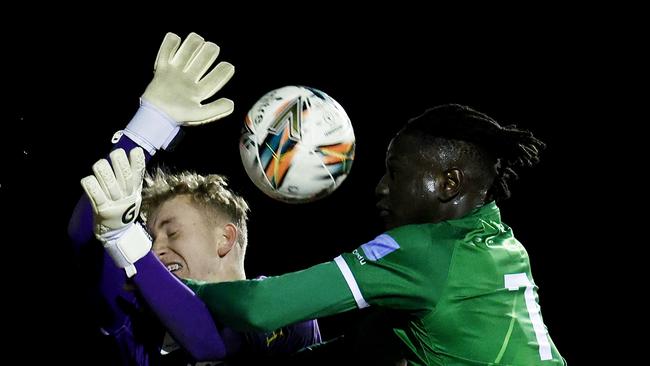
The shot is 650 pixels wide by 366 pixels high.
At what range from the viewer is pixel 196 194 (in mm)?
3541

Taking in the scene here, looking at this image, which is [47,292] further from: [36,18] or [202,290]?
[202,290]

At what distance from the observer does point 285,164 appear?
106 inches

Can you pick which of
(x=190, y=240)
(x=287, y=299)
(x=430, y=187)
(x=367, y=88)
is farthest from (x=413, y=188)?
(x=367, y=88)

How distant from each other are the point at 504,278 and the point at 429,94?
2.62 metres

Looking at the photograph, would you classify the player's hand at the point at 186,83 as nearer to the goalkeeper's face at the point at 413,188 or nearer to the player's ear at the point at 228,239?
the goalkeeper's face at the point at 413,188

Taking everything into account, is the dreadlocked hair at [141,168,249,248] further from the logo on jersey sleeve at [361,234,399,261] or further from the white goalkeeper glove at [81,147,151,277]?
the logo on jersey sleeve at [361,234,399,261]

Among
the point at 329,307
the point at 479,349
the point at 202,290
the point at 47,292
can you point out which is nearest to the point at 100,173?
the point at 202,290

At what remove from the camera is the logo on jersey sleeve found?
2449 mm

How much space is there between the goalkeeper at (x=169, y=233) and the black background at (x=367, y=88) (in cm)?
143

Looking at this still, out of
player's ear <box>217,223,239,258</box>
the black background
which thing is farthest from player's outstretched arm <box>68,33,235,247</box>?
the black background

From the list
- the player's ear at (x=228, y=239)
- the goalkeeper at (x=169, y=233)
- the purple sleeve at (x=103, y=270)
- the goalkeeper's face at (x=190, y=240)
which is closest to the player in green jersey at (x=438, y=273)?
the goalkeeper at (x=169, y=233)

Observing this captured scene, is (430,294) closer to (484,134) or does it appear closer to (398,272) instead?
(398,272)

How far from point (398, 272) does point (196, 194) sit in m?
1.33

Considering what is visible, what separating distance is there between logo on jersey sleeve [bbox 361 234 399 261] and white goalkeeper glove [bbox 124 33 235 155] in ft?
2.33
